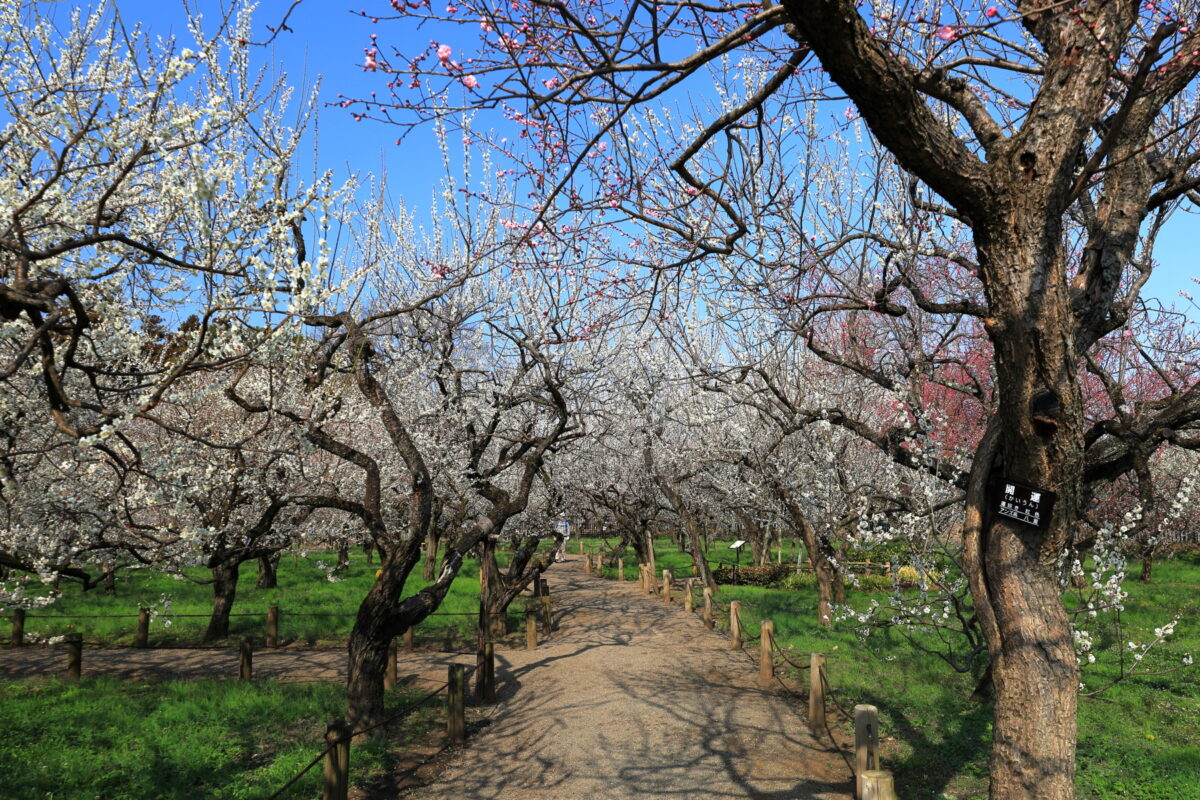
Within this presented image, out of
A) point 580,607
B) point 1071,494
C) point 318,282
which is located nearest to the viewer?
point 1071,494

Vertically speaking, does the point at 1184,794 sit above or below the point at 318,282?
below

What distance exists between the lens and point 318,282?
498cm

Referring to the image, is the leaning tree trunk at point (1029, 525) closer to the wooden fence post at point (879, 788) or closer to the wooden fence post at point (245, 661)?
the wooden fence post at point (879, 788)

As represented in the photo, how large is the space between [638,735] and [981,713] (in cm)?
422

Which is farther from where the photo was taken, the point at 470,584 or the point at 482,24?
the point at 470,584

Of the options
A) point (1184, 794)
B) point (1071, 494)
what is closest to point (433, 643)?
point (1184, 794)

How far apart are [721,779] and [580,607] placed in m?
13.8

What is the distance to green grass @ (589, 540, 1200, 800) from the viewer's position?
7.05m

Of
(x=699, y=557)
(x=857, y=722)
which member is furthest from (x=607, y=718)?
(x=699, y=557)

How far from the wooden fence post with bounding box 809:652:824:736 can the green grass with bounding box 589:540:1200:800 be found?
2.01 feet

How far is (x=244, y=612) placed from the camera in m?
17.7

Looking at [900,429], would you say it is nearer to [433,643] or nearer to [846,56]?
[846,56]

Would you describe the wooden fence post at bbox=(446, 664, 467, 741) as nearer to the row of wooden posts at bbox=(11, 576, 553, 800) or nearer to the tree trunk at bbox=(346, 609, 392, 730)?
the row of wooden posts at bbox=(11, 576, 553, 800)

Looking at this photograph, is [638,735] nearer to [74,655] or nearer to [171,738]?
[171,738]
